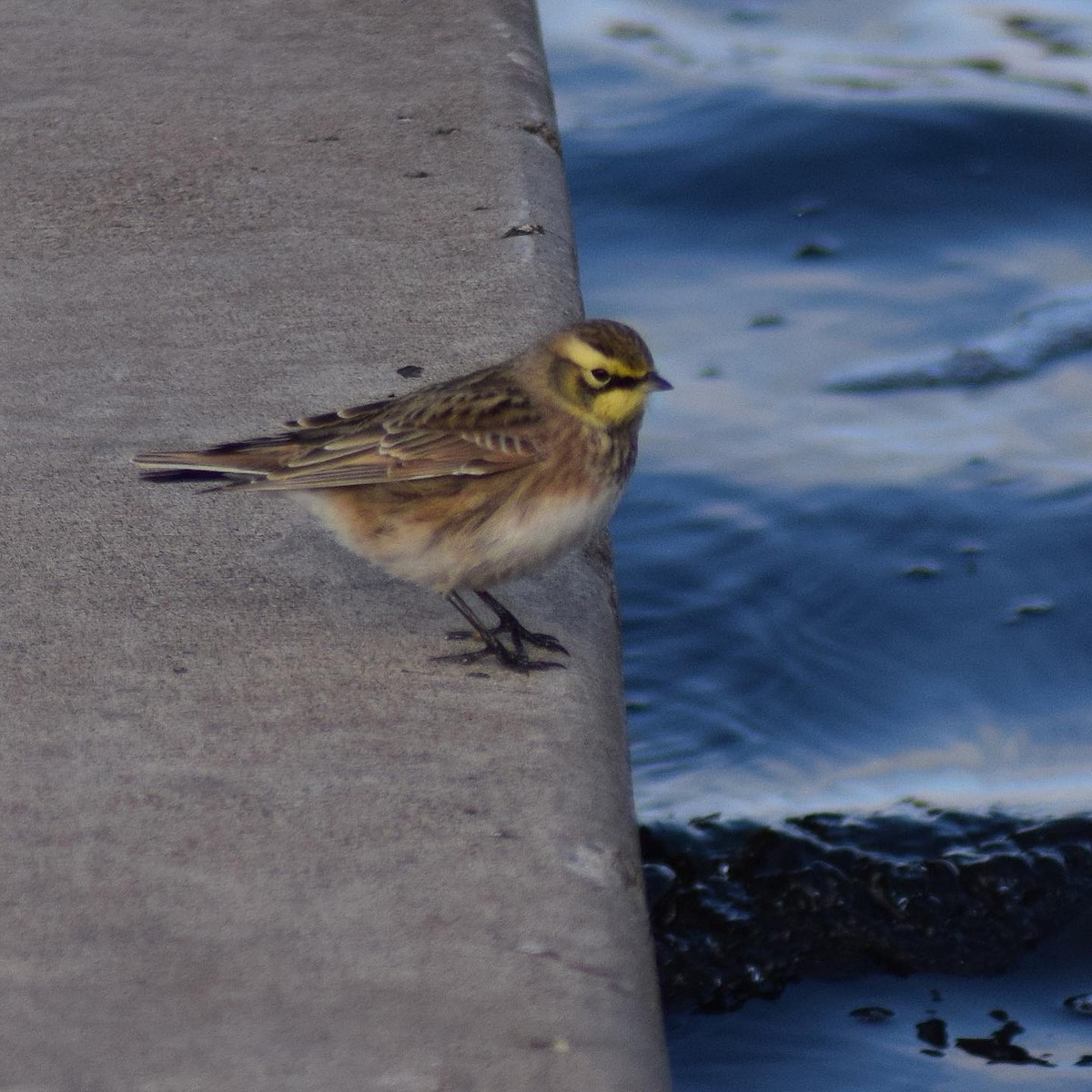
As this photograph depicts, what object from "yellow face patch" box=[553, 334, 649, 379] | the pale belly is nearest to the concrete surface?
the pale belly

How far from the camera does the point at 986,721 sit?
6492 mm

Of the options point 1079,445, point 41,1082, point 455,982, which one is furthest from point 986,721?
point 41,1082

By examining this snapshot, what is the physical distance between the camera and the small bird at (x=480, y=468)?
3955 millimetres

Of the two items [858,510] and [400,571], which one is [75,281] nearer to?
[400,571]

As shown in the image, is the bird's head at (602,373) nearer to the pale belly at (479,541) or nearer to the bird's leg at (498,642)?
the pale belly at (479,541)

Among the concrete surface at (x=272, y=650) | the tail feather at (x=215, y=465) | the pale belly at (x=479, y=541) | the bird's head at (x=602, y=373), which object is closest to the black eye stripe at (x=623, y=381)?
the bird's head at (x=602, y=373)

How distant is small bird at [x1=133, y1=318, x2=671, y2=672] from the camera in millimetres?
3955

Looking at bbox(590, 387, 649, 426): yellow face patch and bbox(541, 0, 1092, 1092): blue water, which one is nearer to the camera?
bbox(590, 387, 649, 426): yellow face patch

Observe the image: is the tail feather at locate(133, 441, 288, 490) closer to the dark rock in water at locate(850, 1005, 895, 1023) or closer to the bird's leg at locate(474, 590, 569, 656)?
the bird's leg at locate(474, 590, 569, 656)

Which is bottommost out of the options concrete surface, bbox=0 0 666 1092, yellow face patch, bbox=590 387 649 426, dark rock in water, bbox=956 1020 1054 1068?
dark rock in water, bbox=956 1020 1054 1068

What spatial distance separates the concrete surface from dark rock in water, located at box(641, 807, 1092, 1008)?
1254 mm

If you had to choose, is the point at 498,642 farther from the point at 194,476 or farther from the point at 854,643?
the point at 854,643

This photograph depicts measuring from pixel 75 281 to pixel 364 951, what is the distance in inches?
123

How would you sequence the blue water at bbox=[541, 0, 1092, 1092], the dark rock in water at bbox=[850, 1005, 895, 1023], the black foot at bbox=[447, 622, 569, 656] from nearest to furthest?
the black foot at bbox=[447, 622, 569, 656], the dark rock in water at bbox=[850, 1005, 895, 1023], the blue water at bbox=[541, 0, 1092, 1092]
